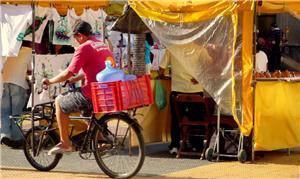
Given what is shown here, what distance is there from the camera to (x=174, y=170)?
29.2 ft

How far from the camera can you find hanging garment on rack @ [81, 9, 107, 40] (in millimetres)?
10531

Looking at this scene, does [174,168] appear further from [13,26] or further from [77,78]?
[13,26]

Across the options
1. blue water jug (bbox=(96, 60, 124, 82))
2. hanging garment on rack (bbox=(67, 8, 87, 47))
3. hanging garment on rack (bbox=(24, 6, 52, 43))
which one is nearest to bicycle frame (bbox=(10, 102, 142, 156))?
blue water jug (bbox=(96, 60, 124, 82))

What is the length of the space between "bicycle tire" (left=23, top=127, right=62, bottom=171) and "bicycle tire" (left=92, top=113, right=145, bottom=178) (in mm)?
761

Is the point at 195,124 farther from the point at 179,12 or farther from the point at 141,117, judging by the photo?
the point at 179,12

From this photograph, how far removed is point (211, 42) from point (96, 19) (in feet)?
7.37

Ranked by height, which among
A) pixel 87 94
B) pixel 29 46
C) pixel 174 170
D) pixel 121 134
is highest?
pixel 29 46

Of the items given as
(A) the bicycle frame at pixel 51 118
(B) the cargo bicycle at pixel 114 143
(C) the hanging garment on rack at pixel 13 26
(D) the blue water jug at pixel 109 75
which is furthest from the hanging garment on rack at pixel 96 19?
(D) the blue water jug at pixel 109 75

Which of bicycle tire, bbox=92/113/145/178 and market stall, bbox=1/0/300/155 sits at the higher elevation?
market stall, bbox=1/0/300/155

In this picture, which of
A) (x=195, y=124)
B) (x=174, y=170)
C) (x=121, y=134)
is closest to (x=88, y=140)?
(x=121, y=134)

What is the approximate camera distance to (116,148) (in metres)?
8.04

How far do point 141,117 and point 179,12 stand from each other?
188 centimetres

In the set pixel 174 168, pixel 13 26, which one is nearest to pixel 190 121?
pixel 174 168

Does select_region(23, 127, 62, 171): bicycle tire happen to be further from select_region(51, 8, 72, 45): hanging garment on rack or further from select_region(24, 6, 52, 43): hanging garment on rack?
select_region(51, 8, 72, 45): hanging garment on rack
